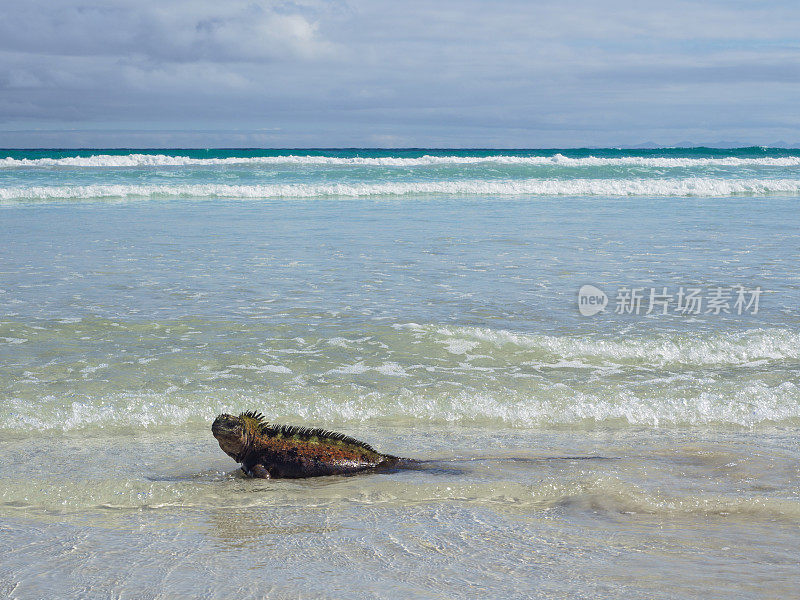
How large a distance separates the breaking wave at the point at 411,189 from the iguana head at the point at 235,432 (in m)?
22.4

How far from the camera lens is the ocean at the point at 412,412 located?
9.86 feet

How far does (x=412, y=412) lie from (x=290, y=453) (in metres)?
1.40

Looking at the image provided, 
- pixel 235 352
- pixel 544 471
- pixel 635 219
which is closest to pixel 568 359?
pixel 544 471

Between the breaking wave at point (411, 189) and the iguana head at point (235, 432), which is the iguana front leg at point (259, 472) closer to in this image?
the iguana head at point (235, 432)

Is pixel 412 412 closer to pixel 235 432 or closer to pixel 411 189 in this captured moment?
pixel 235 432

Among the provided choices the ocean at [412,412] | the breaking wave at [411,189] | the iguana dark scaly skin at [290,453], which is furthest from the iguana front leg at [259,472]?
the breaking wave at [411,189]

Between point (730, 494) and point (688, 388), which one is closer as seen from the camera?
point (730, 494)

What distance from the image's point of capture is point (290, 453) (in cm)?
421

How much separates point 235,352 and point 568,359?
2914mm

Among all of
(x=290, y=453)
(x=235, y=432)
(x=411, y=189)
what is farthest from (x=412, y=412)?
(x=411, y=189)

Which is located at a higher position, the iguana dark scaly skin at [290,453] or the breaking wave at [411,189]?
the breaking wave at [411,189]

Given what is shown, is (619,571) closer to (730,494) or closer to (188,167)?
(730,494)

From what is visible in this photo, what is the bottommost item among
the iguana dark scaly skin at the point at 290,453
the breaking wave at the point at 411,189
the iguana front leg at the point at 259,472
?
the iguana front leg at the point at 259,472

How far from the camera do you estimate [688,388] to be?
5793 millimetres
